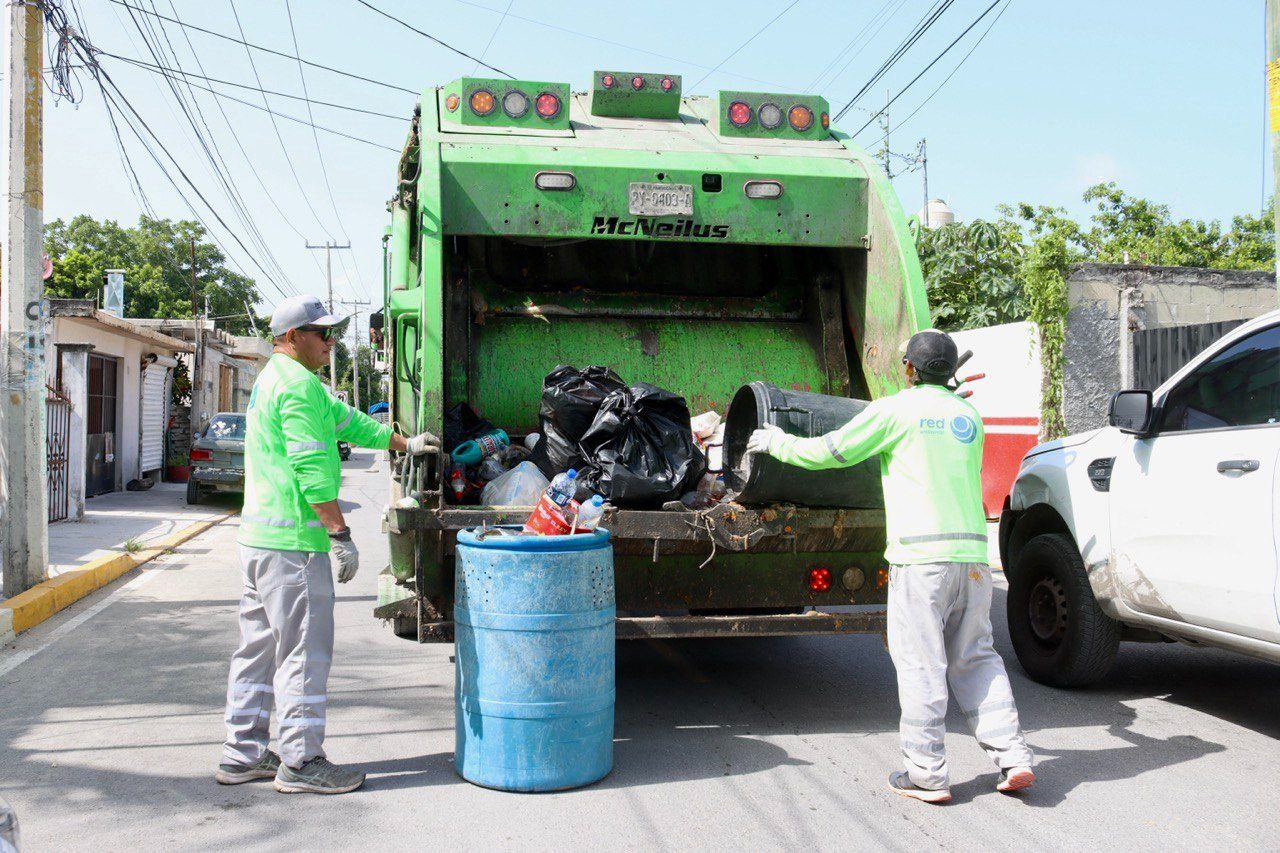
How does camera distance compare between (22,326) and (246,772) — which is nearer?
(246,772)

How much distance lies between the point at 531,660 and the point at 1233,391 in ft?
10.1

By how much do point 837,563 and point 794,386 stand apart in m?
1.33

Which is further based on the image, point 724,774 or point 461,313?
point 461,313

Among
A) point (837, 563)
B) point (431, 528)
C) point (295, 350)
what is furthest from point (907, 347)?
point (295, 350)

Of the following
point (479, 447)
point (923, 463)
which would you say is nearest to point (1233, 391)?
point (923, 463)

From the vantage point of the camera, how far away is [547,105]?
5.61 meters

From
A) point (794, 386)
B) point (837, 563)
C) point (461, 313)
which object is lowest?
point (837, 563)

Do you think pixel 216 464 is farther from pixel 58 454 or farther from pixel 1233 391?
pixel 1233 391

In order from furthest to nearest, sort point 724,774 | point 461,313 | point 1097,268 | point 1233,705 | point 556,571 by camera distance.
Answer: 1. point 1097,268
2. point 461,313
3. point 1233,705
4. point 724,774
5. point 556,571

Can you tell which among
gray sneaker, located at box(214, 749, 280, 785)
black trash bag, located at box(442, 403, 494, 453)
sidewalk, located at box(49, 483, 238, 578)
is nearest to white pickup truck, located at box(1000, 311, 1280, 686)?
black trash bag, located at box(442, 403, 494, 453)

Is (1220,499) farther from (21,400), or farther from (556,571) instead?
(21,400)

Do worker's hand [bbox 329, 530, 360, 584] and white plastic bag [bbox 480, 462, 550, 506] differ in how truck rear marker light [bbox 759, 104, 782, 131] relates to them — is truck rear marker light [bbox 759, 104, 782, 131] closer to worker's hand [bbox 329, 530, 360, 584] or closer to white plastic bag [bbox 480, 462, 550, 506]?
white plastic bag [bbox 480, 462, 550, 506]

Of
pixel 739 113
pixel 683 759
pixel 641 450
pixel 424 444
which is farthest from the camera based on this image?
pixel 739 113

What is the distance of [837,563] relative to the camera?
496cm
